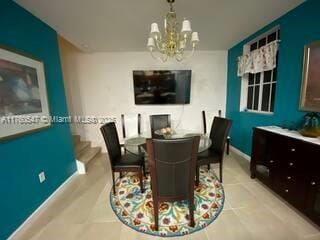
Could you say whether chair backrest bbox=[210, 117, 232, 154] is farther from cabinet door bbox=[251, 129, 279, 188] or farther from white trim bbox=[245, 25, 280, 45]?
white trim bbox=[245, 25, 280, 45]

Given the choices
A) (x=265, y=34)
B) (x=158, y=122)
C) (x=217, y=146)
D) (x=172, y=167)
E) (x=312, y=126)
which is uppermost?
(x=265, y=34)

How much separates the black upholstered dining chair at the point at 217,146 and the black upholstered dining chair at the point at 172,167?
2.46ft

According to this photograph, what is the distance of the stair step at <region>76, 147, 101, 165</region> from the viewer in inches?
115

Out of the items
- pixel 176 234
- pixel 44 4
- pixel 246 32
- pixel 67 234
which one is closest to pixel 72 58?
pixel 44 4

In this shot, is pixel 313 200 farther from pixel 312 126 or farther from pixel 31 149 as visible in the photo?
pixel 31 149

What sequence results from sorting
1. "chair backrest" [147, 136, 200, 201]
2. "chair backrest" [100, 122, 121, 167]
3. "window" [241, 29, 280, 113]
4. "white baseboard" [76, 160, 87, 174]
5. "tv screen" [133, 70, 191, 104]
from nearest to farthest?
"chair backrest" [147, 136, 200, 201], "chair backrest" [100, 122, 121, 167], "window" [241, 29, 280, 113], "white baseboard" [76, 160, 87, 174], "tv screen" [133, 70, 191, 104]

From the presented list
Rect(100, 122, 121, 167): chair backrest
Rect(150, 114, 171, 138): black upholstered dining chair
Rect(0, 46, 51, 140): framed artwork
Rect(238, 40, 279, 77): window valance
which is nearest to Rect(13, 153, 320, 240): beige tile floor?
Rect(100, 122, 121, 167): chair backrest

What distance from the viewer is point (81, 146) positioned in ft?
10.8

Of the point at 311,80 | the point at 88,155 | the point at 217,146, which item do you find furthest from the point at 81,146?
the point at 311,80

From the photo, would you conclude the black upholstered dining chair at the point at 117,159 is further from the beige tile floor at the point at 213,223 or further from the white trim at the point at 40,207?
the white trim at the point at 40,207

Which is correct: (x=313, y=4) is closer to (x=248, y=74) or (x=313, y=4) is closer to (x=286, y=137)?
(x=248, y=74)

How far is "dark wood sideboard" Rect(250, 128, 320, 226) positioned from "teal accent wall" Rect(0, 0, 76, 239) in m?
3.05

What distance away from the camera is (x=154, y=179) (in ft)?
4.42

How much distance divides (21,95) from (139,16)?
175 centimetres
